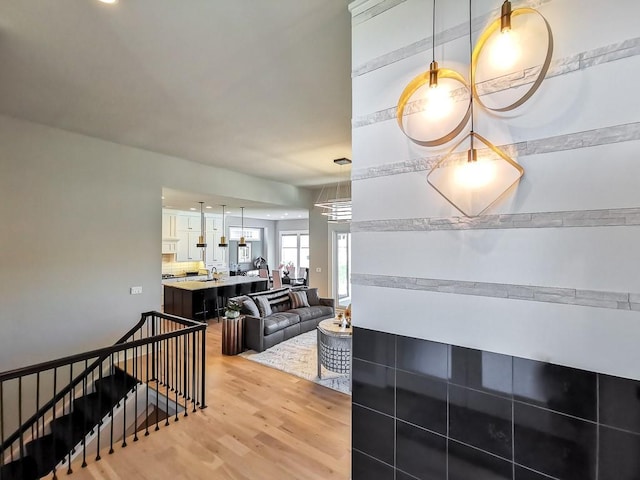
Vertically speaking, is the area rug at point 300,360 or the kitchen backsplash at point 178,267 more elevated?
the kitchen backsplash at point 178,267

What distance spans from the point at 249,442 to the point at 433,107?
303 cm

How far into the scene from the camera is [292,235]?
1341cm

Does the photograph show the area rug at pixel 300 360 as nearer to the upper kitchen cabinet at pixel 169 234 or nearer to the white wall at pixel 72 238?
the white wall at pixel 72 238

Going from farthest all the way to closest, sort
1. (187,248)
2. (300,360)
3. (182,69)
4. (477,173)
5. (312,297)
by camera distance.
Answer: (187,248), (312,297), (300,360), (182,69), (477,173)

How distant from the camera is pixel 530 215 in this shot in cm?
126

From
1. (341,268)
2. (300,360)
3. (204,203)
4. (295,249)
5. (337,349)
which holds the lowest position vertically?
(300,360)

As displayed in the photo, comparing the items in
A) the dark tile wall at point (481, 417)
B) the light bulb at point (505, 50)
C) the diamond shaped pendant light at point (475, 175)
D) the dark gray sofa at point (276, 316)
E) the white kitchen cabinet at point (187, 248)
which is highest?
the light bulb at point (505, 50)

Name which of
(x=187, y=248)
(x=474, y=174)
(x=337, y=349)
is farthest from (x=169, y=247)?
(x=474, y=174)

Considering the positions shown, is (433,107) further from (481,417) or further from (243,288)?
(243,288)

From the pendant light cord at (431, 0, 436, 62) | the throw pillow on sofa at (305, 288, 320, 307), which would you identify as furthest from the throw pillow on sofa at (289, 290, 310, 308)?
the pendant light cord at (431, 0, 436, 62)

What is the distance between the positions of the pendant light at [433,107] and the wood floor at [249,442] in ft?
8.28

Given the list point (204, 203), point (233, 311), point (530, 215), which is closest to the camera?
point (530, 215)

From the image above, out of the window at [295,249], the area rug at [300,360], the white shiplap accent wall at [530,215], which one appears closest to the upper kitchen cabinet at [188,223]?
the window at [295,249]

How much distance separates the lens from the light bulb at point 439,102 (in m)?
1.48
